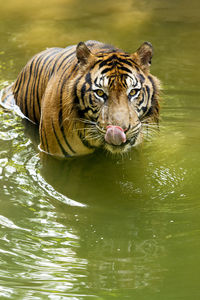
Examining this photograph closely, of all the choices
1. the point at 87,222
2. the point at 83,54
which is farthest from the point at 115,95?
the point at 87,222

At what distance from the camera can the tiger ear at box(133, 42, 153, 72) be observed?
3443 millimetres

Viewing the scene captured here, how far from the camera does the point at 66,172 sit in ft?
12.9

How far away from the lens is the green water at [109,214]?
2572mm

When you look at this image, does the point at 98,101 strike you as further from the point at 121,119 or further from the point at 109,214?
the point at 109,214

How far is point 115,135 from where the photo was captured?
3.09 meters

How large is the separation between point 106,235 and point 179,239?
406 millimetres

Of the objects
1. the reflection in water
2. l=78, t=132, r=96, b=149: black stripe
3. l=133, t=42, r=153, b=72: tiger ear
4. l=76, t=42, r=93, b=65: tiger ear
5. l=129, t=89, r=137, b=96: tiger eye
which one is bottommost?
the reflection in water

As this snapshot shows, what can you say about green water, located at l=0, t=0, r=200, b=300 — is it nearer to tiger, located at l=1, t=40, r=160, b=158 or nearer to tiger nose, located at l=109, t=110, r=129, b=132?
tiger, located at l=1, t=40, r=160, b=158

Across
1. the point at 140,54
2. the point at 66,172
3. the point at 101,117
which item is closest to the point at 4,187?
the point at 66,172

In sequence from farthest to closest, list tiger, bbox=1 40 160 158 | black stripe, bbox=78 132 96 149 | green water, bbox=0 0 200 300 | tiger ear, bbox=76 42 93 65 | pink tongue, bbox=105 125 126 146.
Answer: black stripe, bbox=78 132 96 149
tiger ear, bbox=76 42 93 65
tiger, bbox=1 40 160 158
pink tongue, bbox=105 125 126 146
green water, bbox=0 0 200 300

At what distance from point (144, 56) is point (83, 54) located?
388 millimetres

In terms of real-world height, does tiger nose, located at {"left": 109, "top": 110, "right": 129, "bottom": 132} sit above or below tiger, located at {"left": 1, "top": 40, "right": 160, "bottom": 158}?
below

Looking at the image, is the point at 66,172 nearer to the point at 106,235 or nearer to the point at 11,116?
the point at 106,235

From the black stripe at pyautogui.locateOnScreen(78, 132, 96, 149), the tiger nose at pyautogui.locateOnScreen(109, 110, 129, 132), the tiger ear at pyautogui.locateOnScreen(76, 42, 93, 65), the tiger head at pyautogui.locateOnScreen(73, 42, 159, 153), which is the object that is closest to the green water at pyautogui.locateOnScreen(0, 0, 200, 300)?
the black stripe at pyautogui.locateOnScreen(78, 132, 96, 149)
